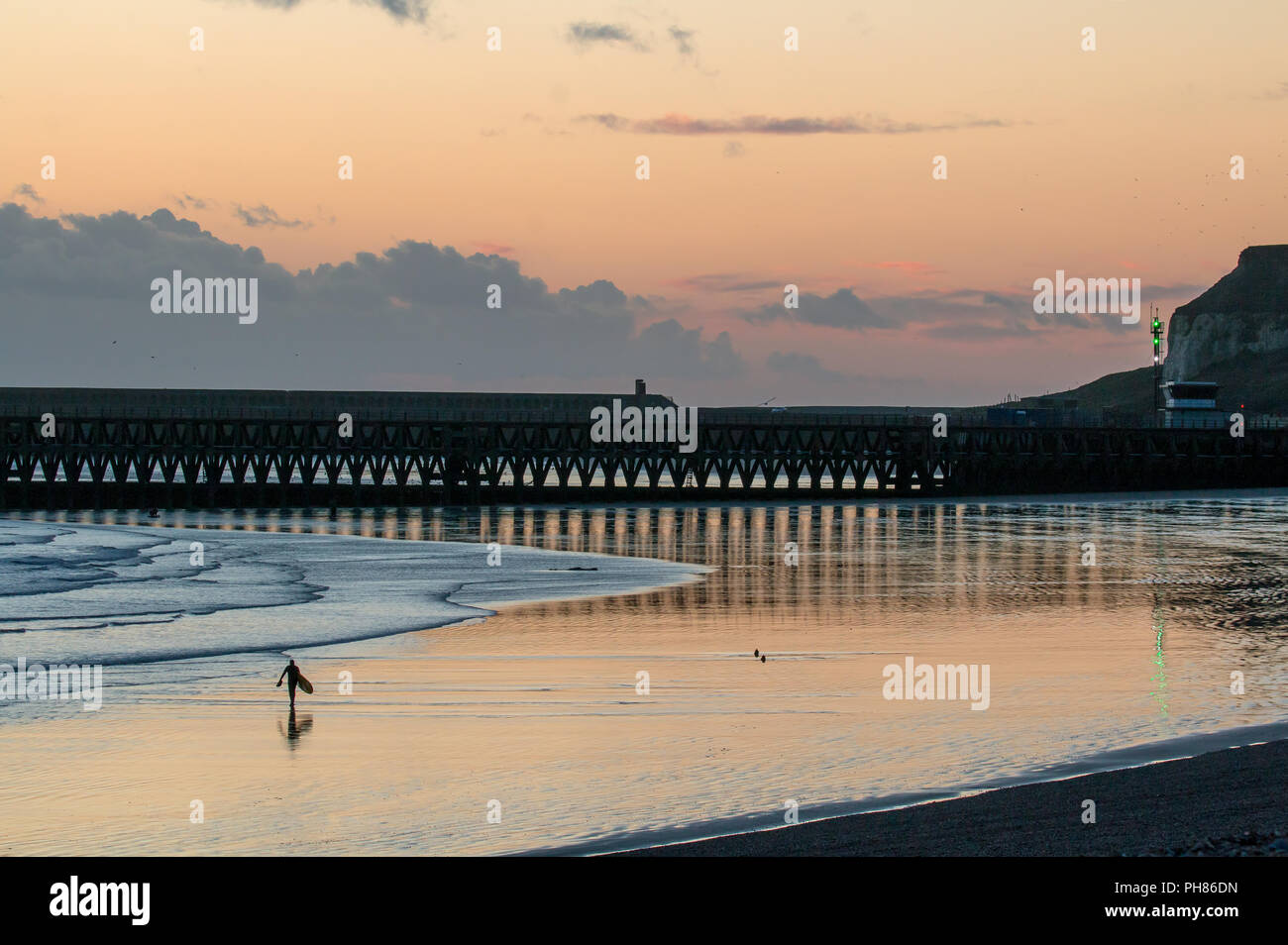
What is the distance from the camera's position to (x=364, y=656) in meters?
21.3

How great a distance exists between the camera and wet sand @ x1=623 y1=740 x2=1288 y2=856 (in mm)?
10742

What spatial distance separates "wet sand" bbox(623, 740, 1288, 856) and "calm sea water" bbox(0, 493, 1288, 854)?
57 cm

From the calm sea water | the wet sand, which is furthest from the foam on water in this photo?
the wet sand

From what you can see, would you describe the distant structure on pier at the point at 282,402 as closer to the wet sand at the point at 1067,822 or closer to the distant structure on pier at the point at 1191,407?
the distant structure on pier at the point at 1191,407

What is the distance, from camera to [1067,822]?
37.7ft

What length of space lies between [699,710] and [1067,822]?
6141mm

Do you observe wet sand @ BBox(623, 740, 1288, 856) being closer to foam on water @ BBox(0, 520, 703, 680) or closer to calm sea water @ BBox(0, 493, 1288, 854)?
calm sea water @ BBox(0, 493, 1288, 854)

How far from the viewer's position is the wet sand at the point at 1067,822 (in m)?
10.7

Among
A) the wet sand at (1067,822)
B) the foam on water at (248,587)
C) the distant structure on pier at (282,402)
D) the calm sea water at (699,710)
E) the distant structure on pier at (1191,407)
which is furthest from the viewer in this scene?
the distant structure on pier at (282,402)

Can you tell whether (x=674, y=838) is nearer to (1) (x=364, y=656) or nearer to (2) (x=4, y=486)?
(1) (x=364, y=656)

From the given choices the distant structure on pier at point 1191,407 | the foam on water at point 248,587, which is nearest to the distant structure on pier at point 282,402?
the distant structure on pier at point 1191,407

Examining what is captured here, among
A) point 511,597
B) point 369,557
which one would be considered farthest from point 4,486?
point 511,597

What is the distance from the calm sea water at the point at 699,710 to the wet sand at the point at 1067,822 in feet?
1.88
